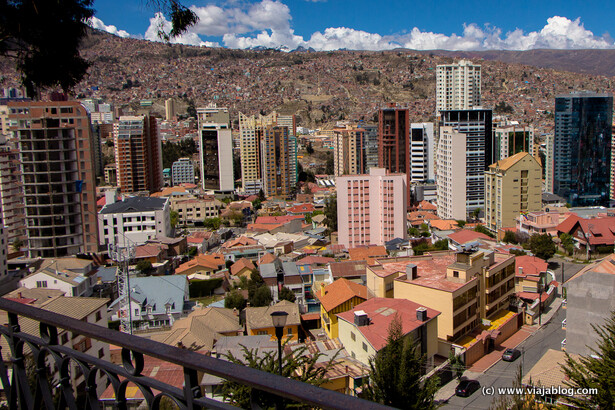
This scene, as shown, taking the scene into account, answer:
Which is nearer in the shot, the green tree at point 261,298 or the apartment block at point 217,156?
the green tree at point 261,298

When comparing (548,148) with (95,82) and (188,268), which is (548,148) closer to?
(188,268)

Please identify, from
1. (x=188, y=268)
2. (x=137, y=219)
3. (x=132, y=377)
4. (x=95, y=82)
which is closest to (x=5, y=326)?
(x=132, y=377)

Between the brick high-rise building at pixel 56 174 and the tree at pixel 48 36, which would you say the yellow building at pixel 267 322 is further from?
the brick high-rise building at pixel 56 174

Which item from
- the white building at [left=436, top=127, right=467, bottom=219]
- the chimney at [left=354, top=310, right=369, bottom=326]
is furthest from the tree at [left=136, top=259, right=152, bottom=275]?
the white building at [left=436, top=127, right=467, bottom=219]

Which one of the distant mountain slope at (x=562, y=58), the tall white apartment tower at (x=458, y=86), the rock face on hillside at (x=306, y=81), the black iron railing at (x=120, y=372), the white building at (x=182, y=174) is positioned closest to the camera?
the black iron railing at (x=120, y=372)

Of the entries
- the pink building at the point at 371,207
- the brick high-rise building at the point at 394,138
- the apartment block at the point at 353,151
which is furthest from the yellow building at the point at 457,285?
the apartment block at the point at 353,151

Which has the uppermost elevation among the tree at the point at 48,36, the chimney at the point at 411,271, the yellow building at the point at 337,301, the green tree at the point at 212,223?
the tree at the point at 48,36
